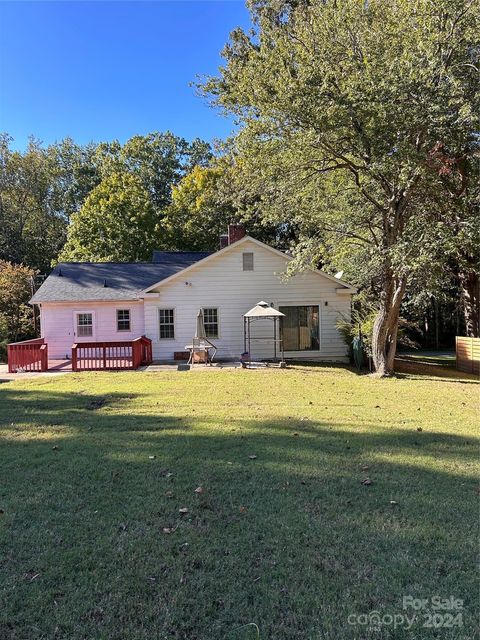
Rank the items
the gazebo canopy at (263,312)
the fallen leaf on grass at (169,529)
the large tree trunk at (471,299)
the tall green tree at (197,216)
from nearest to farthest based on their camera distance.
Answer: the fallen leaf on grass at (169,529), the gazebo canopy at (263,312), the large tree trunk at (471,299), the tall green tree at (197,216)

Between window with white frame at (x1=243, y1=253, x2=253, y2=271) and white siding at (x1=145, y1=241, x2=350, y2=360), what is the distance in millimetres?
144

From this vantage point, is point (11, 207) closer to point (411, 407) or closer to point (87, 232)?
point (87, 232)

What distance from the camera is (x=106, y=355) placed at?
49.9 ft

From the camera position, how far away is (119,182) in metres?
31.6

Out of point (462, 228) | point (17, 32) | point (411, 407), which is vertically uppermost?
point (17, 32)

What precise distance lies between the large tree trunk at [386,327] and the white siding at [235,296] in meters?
3.47

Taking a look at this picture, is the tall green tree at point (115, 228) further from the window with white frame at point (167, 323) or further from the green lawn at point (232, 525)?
the green lawn at point (232, 525)

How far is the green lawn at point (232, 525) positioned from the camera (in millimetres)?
2373

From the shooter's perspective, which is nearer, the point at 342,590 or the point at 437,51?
the point at 342,590

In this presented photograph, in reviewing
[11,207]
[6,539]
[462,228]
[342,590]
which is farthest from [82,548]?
[11,207]

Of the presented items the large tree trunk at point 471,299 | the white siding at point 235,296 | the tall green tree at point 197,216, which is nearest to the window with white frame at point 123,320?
the white siding at point 235,296

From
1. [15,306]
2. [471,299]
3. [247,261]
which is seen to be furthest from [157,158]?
[471,299]

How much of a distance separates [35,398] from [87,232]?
23811 millimetres

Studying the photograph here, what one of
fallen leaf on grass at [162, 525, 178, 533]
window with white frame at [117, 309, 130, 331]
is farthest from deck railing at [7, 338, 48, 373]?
fallen leaf on grass at [162, 525, 178, 533]
